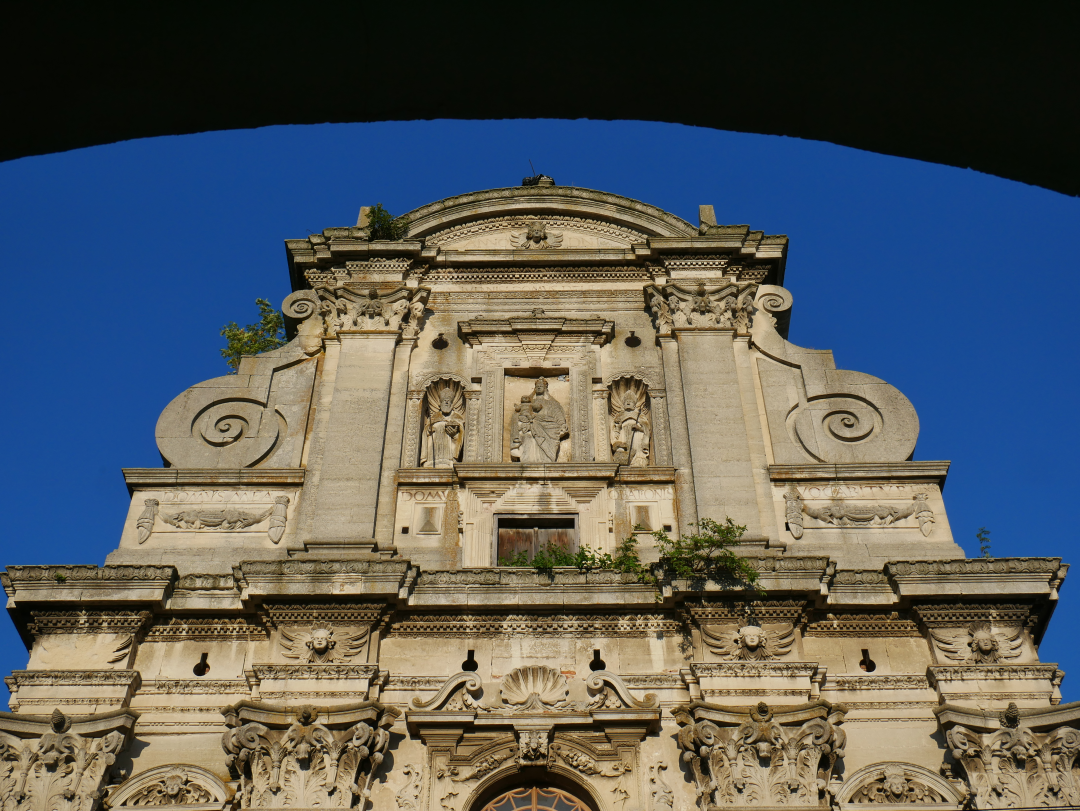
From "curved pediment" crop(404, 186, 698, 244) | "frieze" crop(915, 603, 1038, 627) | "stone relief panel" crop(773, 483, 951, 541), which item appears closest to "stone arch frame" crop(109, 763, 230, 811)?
"stone relief panel" crop(773, 483, 951, 541)

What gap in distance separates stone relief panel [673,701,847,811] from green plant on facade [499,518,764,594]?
1345 mm

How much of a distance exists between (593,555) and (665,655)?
1378mm

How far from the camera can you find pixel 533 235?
15.9 meters

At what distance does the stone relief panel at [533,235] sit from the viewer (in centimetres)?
1595

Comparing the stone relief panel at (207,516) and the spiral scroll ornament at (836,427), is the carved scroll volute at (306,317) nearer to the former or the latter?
the stone relief panel at (207,516)

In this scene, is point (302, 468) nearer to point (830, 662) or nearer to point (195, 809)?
point (195, 809)

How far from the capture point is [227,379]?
14320 mm

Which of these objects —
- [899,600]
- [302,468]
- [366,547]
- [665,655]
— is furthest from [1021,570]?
[302,468]

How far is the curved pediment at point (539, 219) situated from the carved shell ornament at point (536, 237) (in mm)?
14

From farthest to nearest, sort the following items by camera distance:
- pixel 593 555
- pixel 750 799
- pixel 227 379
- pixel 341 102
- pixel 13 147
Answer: pixel 227 379 < pixel 593 555 < pixel 750 799 < pixel 341 102 < pixel 13 147

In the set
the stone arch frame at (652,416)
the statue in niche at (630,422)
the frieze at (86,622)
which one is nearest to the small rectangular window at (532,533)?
the statue in niche at (630,422)

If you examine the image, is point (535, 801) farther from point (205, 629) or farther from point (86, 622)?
point (86, 622)

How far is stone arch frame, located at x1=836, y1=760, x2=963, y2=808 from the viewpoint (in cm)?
1023

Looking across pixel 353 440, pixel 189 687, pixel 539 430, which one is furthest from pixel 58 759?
pixel 539 430
